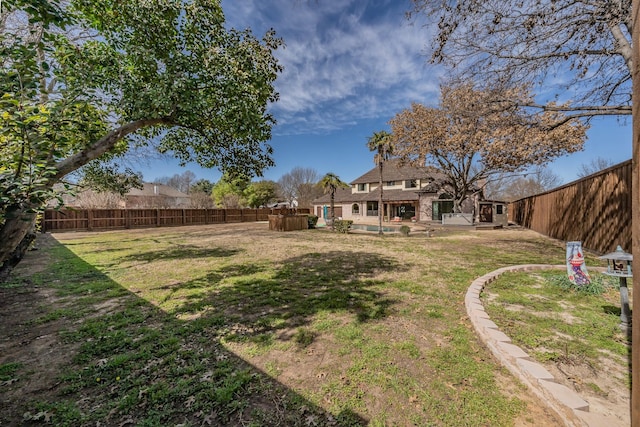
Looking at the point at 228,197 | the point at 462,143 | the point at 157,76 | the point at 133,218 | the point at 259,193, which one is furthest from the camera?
the point at 259,193

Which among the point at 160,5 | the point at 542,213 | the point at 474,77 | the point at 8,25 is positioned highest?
the point at 8,25

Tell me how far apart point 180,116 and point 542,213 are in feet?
67.9

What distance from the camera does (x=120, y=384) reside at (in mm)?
2740

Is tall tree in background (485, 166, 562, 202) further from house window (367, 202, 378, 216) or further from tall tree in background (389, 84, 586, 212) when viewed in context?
tall tree in background (389, 84, 586, 212)

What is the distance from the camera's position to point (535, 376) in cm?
260

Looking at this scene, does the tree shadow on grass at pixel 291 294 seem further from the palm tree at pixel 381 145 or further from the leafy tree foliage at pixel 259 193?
the leafy tree foliage at pixel 259 193

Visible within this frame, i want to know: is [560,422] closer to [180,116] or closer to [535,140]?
[180,116]

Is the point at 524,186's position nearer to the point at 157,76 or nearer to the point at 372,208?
the point at 372,208

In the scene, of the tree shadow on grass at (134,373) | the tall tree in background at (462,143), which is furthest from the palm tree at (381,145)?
the tree shadow on grass at (134,373)

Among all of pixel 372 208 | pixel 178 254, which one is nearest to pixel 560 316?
pixel 178 254

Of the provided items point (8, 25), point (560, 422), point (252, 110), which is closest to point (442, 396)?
point (560, 422)

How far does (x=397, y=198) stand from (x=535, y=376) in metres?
29.8

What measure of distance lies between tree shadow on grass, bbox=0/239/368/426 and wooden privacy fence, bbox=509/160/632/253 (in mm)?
8658

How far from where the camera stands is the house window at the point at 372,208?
34053 mm
